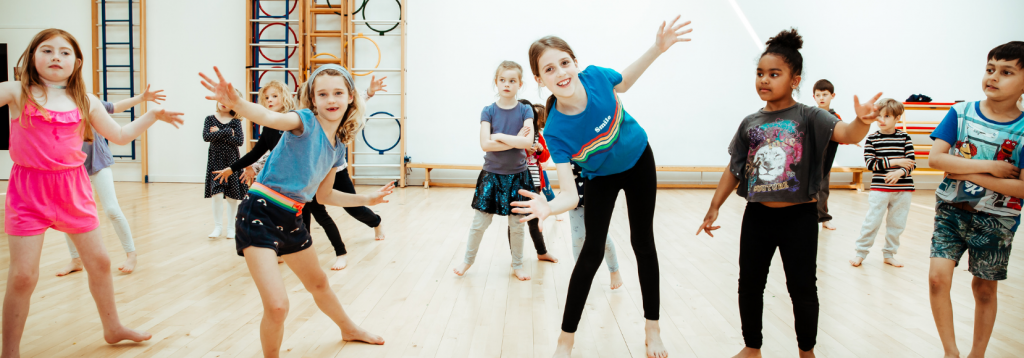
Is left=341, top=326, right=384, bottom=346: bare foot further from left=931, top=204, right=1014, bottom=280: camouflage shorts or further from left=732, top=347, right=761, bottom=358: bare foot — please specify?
left=931, top=204, right=1014, bottom=280: camouflage shorts

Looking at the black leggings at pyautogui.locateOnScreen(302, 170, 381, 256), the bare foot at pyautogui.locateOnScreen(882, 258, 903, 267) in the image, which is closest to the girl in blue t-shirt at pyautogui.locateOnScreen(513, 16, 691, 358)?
the black leggings at pyautogui.locateOnScreen(302, 170, 381, 256)

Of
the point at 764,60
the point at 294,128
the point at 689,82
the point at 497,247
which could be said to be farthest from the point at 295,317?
the point at 689,82

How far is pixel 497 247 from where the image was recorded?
3.55 meters

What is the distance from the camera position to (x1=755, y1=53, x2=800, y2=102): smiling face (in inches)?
62.0

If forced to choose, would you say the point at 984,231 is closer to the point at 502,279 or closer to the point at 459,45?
the point at 502,279

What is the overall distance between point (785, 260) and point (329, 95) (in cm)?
150

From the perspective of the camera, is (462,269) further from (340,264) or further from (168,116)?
(168,116)

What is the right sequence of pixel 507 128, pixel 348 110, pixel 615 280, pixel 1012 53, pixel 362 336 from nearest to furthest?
pixel 1012 53 < pixel 348 110 < pixel 362 336 < pixel 615 280 < pixel 507 128

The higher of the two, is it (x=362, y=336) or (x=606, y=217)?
(x=606, y=217)

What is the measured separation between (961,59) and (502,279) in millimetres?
7514

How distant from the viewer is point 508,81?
8.79ft

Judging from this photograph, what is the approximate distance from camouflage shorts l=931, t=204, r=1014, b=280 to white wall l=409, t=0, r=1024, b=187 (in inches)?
215

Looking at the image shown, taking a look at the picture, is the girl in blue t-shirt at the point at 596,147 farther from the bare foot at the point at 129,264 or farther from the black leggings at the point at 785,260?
the bare foot at the point at 129,264

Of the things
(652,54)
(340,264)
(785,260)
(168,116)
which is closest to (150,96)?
(168,116)
